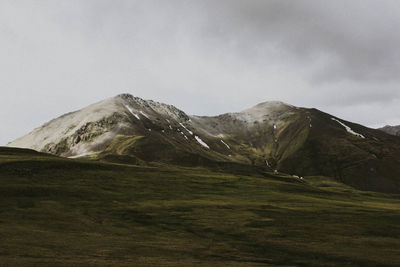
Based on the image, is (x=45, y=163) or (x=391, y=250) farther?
(x=45, y=163)

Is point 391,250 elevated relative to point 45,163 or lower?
lower

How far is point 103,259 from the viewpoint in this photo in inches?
1406

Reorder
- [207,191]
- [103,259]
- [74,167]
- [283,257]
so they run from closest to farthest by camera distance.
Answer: [103,259], [283,257], [207,191], [74,167]

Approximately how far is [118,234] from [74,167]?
71.3 meters

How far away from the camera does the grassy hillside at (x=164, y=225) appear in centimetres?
4044

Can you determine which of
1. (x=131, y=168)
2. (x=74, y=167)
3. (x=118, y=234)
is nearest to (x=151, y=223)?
(x=118, y=234)

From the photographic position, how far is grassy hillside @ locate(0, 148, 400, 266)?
133 feet

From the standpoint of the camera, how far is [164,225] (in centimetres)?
6153

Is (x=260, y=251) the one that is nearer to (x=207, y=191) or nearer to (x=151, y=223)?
(x=151, y=223)

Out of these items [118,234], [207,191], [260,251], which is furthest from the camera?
[207,191]

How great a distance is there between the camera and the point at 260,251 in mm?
46094

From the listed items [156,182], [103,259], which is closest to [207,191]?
[156,182]

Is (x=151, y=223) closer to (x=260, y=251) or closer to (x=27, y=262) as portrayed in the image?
(x=260, y=251)

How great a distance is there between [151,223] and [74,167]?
64.4 metres
